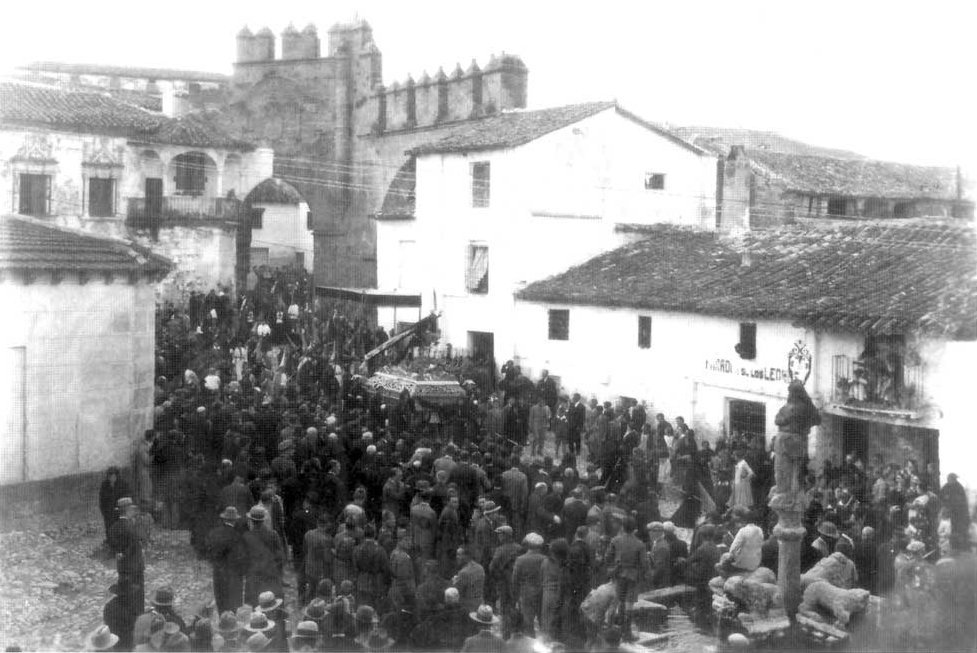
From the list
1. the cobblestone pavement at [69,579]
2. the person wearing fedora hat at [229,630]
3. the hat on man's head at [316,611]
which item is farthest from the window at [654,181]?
the person wearing fedora hat at [229,630]

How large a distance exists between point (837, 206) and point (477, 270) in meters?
12.4

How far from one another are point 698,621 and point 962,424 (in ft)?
20.0

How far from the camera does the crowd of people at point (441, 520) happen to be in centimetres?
1037

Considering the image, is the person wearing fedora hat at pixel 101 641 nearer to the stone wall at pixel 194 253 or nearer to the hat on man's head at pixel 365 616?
the hat on man's head at pixel 365 616

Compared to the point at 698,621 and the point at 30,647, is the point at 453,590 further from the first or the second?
the point at 30,647

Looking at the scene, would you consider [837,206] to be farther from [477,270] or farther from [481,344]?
[481,344]

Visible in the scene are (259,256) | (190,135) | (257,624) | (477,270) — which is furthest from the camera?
(259,256)

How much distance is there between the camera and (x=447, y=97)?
38812 mm

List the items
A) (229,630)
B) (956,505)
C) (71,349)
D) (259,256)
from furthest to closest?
(259,256) < (71,349) < (956,505) < (229,630)

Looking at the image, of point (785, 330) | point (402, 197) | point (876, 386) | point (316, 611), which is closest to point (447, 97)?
point (402, 197)

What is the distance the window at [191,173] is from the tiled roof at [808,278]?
15852 mm

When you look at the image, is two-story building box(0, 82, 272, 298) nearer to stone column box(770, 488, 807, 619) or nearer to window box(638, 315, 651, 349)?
window box(638, 315, 651, 349)

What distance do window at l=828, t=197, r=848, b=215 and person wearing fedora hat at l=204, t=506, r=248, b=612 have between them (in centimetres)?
2668

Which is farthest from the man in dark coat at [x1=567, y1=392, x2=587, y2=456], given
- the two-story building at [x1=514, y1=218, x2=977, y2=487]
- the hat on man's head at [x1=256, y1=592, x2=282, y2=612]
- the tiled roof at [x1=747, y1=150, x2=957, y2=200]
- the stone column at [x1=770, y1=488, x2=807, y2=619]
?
the tiled roof at [x1=747, y1=150, x2=957, y2=200]
